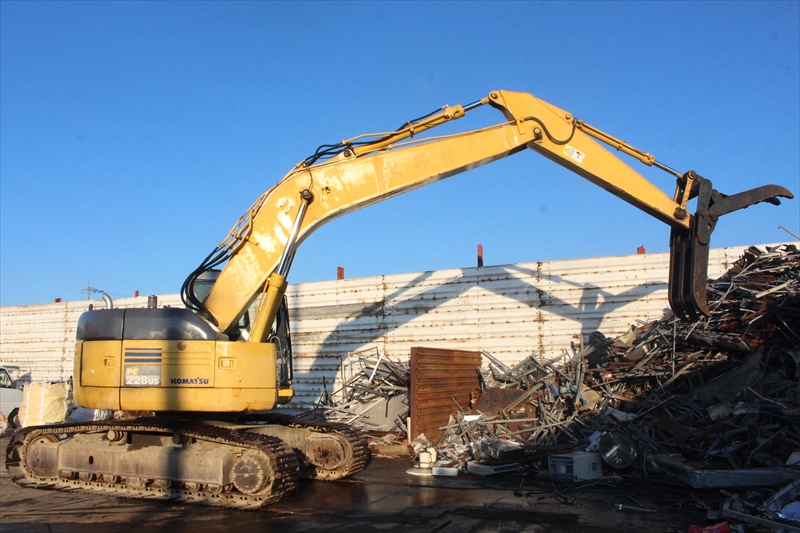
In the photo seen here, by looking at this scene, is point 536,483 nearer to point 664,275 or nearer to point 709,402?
point 709,402

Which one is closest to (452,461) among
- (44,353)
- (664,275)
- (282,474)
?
(282,474)

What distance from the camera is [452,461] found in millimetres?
10836

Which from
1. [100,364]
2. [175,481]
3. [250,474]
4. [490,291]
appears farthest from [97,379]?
[490,291]

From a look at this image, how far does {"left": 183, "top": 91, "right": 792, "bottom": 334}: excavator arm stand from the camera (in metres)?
8.62

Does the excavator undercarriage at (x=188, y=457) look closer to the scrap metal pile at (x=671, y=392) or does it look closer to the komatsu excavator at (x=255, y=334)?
the komatsu excavator at (x=255, y=334)

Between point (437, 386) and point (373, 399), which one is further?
point (373, 399)

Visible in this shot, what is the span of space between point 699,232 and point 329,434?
6.24m

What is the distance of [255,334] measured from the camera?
28.1 ft

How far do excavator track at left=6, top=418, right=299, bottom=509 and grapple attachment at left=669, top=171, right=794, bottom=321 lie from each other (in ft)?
19.2

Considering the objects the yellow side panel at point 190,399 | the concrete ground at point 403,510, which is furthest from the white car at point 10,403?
the yellow side panel at point 190,399

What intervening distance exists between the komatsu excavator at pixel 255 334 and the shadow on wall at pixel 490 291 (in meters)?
4.92

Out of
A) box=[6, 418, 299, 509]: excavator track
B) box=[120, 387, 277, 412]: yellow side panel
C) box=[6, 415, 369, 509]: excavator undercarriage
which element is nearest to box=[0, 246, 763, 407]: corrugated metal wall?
box=[6, 415, 369, 509]: excavator undercarriage

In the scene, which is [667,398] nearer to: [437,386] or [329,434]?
[437,386]

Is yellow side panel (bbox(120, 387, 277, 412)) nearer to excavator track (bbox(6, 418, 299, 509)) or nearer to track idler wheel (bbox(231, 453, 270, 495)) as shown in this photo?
excavator track (bbox(6, 418, 299, 509))
